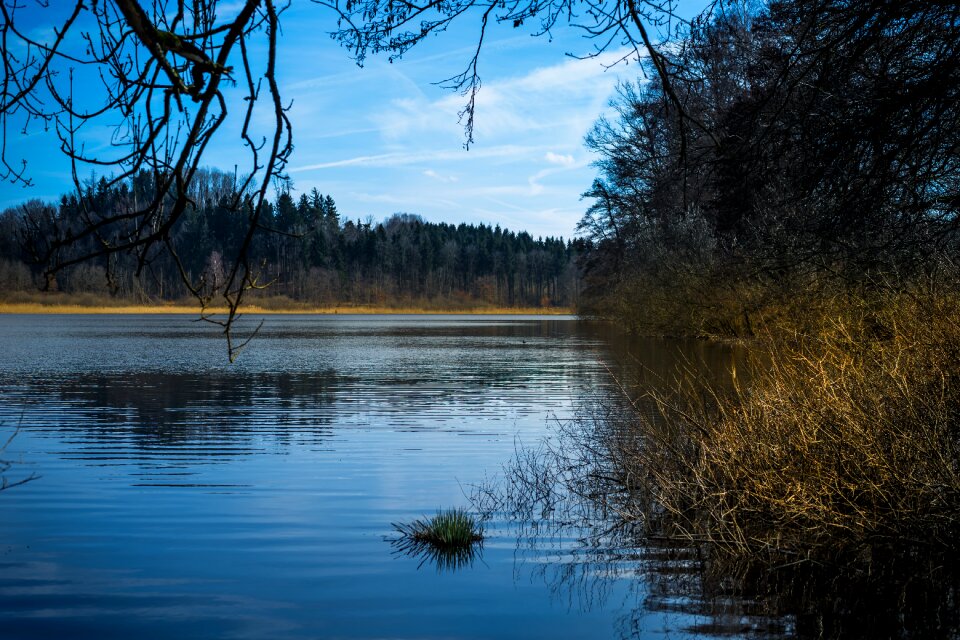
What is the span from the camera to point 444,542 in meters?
7.26

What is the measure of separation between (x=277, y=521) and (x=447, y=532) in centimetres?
197

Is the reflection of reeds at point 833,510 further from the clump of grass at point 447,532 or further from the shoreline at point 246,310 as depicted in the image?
the shoreline at point 246,310

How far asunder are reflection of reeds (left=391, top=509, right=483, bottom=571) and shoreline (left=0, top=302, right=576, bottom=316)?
265ft

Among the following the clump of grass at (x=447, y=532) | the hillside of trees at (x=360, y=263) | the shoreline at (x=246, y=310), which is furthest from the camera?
the hillside of trees at (x=360, y=263)

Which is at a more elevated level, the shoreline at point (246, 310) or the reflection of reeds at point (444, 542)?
the shoreline at point (246, 310)

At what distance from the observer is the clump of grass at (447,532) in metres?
7.27

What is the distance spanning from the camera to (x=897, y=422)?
607cm

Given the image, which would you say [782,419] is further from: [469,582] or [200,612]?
[200,612]

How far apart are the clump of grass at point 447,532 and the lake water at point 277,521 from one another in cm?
17

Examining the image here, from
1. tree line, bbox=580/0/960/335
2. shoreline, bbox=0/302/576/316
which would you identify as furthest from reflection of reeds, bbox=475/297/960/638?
shoreline, bbox=0/302/576/316

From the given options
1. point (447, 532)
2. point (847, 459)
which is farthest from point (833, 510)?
point (447, 532)

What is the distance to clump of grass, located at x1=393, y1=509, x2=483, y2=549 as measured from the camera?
7.27 metres

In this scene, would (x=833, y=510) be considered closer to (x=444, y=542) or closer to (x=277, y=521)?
(x=444, y=542)

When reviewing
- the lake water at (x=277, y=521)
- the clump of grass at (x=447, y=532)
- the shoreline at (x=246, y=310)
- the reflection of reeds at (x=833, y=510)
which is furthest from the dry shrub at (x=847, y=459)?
the shoreline at (x=246, y=310)
